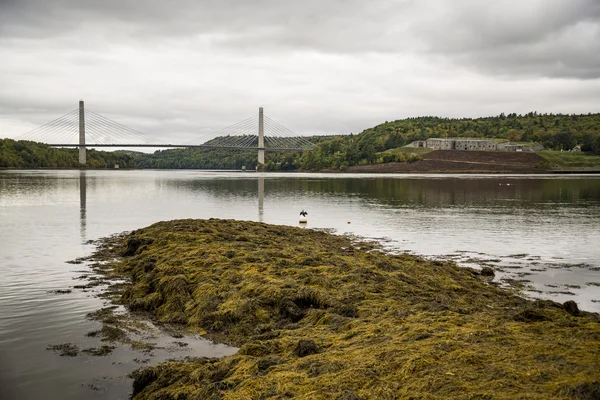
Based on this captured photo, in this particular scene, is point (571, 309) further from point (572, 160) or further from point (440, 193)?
point (572, 160)

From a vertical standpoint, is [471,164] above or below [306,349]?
above

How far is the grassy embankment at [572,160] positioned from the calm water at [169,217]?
113989mm

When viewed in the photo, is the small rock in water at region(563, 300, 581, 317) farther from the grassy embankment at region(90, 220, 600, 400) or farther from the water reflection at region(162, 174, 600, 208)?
the water reflection at region(162, 174, 600, 208)

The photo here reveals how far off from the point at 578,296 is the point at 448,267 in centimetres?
362

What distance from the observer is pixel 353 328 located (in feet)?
29.0

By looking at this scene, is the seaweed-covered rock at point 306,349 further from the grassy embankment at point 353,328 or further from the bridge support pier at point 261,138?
the bridge support pier at point 261,138

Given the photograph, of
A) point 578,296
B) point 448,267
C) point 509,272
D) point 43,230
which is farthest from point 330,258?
point 43,230

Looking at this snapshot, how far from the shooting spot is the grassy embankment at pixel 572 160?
468ft

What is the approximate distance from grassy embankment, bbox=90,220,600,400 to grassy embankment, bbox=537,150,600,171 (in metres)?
149

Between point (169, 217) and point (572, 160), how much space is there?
148227 mm

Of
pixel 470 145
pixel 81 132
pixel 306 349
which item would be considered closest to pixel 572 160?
pixel 470 145

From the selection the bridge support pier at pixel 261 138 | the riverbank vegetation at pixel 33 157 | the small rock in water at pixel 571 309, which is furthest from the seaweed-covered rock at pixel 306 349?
the riverbank vegetation at pixel 33 157

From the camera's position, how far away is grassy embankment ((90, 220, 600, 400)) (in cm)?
605

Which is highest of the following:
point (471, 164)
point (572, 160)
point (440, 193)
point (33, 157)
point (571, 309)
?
A: point (33, 157)
